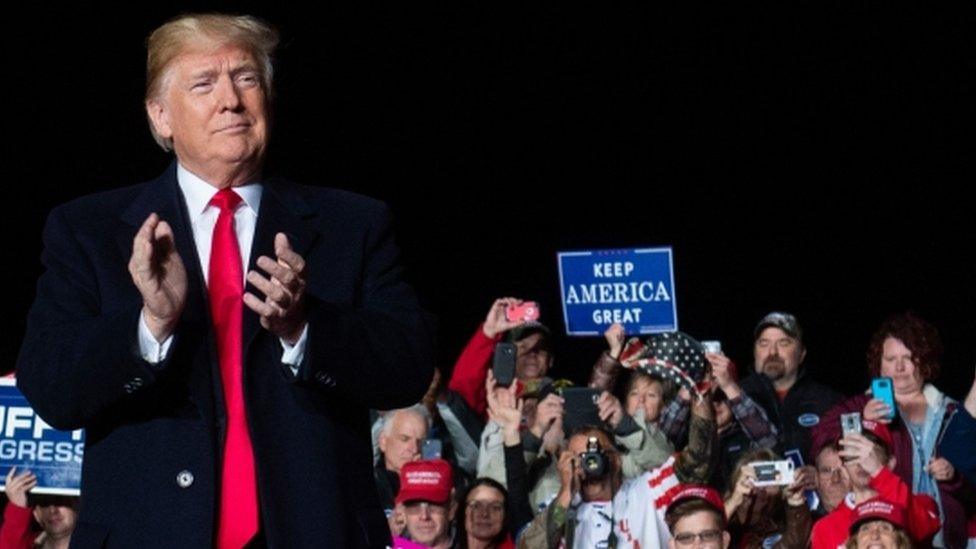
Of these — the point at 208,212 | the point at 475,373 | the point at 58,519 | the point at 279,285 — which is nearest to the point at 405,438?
the point at 475,373

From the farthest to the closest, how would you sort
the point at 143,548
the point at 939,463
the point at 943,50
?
1. the point at 943,50
2. the point at 939,463
3. the point at 143,548

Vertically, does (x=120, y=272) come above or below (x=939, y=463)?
above

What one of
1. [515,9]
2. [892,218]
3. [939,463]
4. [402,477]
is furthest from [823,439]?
[515,9]

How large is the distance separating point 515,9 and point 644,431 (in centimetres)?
484

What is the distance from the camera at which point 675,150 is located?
11734mm

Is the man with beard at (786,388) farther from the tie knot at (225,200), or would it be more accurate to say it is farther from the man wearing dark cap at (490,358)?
the tie knot at (225,200)

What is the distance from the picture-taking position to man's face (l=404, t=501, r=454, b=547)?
6766 mm

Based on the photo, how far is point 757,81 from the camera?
1155 cm

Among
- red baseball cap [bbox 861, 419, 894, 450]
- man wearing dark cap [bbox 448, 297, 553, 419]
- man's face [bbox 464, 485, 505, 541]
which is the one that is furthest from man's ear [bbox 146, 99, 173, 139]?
man wearing dark cap [bbox 448, 297, 553, 419]

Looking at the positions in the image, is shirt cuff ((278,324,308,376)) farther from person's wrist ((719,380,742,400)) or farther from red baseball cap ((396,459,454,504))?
person's wrist ((719,380,742,400))

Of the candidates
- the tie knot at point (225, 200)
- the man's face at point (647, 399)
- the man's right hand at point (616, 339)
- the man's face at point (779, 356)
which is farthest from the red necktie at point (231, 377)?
the man's right hand at point (616, 339)

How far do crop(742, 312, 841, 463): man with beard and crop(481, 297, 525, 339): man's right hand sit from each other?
37.5 inches

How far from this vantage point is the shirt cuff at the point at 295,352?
90.5 inches

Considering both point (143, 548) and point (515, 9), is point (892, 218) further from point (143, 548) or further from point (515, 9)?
point (143, 548)
